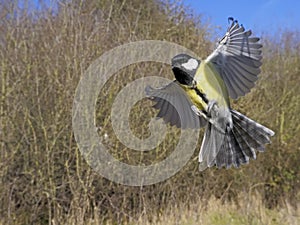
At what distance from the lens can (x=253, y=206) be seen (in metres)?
5.19

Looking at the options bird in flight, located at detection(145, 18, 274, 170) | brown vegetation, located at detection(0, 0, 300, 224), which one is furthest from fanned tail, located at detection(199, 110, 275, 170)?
brown vegetation, located at detection(0, 0, 300, 224)

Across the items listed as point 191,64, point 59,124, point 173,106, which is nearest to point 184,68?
point 191,64

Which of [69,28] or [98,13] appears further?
[98,13]

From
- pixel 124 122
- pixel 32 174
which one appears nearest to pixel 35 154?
pixel 32 174

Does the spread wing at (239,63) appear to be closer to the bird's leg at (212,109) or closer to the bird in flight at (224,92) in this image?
the bird in flight at (224,92)

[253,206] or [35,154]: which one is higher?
[35,154]

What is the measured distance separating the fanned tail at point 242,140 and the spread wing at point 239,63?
120mm

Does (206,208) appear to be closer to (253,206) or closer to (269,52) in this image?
(253,206)

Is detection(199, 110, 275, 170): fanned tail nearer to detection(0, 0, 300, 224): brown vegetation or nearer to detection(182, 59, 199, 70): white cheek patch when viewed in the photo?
detection(182, 59, 199, 70): white cheek patch

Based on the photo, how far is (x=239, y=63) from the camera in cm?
99

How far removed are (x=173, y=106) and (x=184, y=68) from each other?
1.23 feet

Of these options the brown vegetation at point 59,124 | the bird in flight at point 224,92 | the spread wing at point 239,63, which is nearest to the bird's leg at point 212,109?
the bird in flight at point 224,92

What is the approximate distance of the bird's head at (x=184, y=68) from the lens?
79cm

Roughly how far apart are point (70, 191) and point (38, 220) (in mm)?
462
